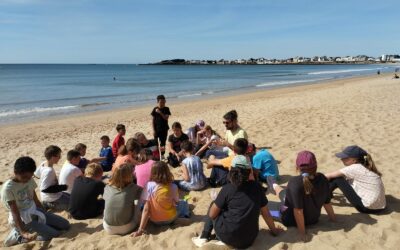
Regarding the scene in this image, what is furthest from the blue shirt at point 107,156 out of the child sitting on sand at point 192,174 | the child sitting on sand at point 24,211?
the child sitting on sand at point 24,211

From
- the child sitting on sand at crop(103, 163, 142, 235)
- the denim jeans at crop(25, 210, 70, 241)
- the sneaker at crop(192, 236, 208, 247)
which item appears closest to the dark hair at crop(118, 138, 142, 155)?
the child sitting on sand at crop(103, 163, 142, 235)

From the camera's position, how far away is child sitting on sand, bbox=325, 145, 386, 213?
457 cm

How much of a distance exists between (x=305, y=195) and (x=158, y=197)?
1807 millimetres

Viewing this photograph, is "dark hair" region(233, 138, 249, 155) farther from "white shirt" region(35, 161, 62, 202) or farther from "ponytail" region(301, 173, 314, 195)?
"white shirt" region(35, 161, 62, 202)

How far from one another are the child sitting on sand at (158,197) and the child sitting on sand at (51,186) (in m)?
1.57

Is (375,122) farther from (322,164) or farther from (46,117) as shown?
(46,117)

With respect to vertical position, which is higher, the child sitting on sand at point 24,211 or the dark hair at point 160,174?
the dark hair at point 160,174

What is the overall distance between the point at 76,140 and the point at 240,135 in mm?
6640

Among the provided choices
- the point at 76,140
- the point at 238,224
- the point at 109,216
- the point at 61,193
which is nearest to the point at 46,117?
the point at 76,140

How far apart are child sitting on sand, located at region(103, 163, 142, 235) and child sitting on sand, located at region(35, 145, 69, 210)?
1169 millimetres

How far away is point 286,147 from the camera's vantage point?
27.2 feet

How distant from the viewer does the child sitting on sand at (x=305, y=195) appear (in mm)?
3982

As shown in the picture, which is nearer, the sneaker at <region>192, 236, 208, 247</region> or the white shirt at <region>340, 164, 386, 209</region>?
the sneaker at <region>192, 236, 208, 247</region>

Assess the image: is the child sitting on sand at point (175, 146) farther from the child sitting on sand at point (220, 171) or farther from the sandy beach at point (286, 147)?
the child sitting on sand at point (220, 171)
